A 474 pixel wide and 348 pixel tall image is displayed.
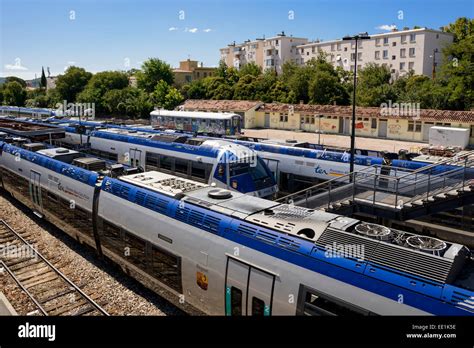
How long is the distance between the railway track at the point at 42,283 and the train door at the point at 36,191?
149 centimetres

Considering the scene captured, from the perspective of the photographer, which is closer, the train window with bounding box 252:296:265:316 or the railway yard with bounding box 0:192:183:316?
the train window with bounding box 252:296:265:316

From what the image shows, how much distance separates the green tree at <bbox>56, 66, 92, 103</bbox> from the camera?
289ft

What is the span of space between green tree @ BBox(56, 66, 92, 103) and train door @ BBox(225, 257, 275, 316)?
88.7 metres

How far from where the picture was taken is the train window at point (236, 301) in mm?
8414

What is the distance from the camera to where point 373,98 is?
182ft

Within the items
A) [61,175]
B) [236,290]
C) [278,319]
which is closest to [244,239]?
[236,290]

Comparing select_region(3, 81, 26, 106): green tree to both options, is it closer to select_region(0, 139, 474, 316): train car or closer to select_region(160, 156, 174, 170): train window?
select_region(160, 156, 174, 170): train window

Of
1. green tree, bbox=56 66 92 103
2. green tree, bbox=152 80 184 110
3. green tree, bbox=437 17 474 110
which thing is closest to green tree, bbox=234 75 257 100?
green tree, bbox=152 80 184 110

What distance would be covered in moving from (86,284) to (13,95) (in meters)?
101

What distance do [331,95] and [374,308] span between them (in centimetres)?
→ 5850

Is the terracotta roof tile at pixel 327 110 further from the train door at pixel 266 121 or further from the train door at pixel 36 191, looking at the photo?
the train door at pixel 36 191

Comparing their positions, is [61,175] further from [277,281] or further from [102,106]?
[102,106]

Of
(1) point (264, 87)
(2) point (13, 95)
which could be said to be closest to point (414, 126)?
(1) point (264, 87)

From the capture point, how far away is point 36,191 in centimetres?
1778
